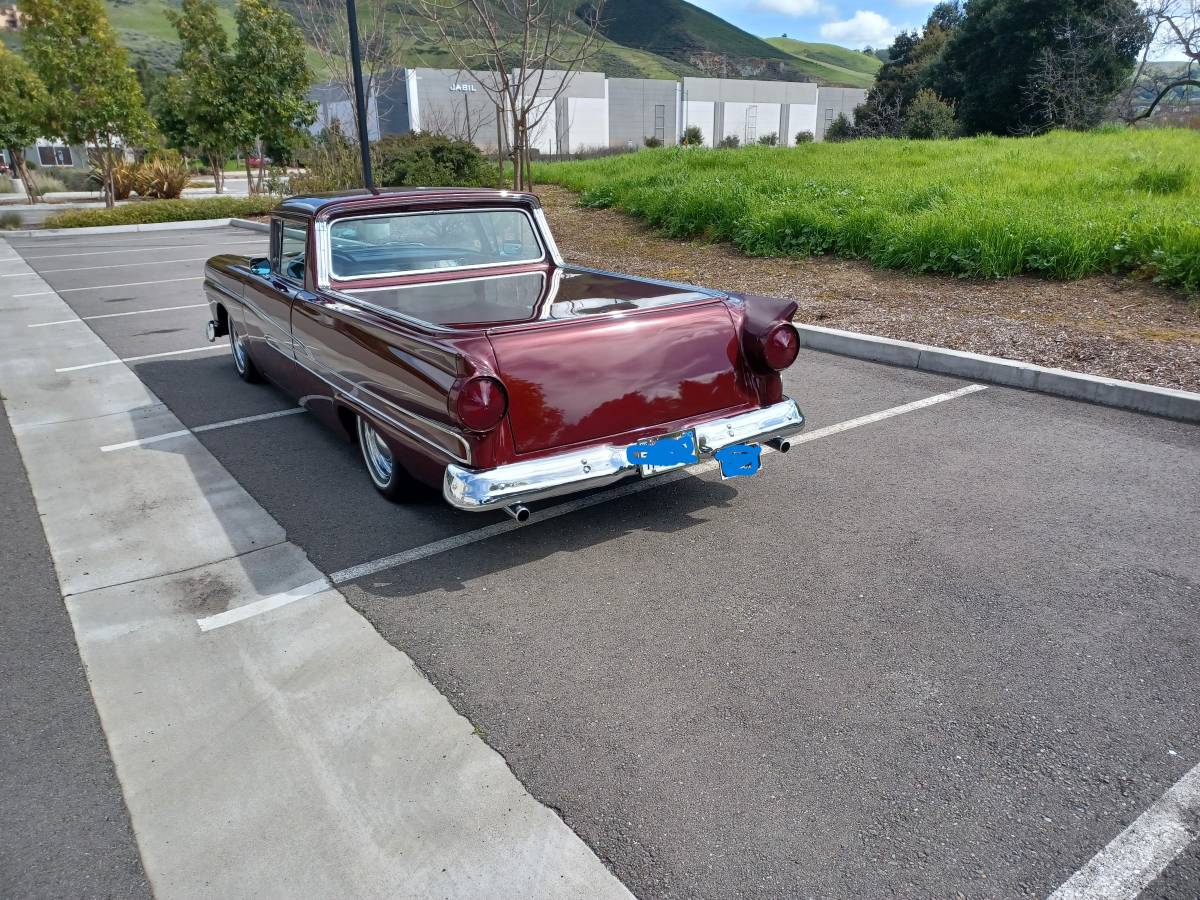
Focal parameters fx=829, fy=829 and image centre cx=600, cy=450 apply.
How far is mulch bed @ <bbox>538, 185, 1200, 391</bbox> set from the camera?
20.4 ft

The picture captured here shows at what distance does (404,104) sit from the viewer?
6225cm

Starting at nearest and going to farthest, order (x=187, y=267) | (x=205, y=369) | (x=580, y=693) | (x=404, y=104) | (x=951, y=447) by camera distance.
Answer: (x=580, y=693) → (x=951, y=447) → (x=205, y=369) → (x=187, y=267) → (x=404, y=104)

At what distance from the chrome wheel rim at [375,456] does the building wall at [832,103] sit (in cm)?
8709

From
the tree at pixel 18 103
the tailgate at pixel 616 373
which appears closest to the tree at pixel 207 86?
the tree at pixel 18 103

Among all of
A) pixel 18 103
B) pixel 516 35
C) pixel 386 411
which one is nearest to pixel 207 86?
pixel 18 103

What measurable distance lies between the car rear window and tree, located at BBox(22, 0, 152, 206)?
21.8 metres

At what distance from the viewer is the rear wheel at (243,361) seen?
21.3 feet

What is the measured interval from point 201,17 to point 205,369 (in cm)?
2376

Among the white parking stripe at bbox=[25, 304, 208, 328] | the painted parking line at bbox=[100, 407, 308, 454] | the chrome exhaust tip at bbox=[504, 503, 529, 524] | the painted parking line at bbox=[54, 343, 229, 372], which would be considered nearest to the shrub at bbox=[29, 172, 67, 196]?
the white parking stripe at bbox=[25, 304, 208, 328]

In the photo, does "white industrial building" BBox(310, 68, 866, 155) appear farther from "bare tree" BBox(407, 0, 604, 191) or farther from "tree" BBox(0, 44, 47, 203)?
"bare tree" BBox(407, 0, 604, 191)

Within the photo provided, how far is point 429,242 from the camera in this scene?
5.01m

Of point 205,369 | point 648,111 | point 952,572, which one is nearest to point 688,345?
point 952,572

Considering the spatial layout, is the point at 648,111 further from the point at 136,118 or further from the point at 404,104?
the point at 136,118

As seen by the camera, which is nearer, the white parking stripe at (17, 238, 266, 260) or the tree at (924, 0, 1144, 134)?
the white parking stripe at (17, 238, 266, 260)
